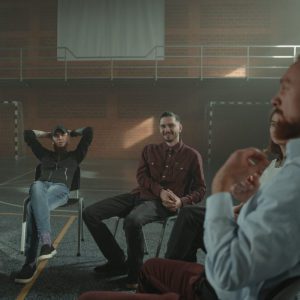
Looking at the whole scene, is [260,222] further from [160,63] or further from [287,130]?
[160,63]

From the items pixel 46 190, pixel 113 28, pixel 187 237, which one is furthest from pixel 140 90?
pixel 187 237

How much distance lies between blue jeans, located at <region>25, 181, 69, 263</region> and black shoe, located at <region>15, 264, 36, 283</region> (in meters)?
0.05

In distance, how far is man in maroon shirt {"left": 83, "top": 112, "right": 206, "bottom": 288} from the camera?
2.48 metres

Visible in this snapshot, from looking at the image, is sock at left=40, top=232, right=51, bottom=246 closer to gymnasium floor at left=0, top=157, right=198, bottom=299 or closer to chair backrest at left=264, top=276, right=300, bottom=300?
gymnasium floor at left=0, top=157, right=198, bottom=299

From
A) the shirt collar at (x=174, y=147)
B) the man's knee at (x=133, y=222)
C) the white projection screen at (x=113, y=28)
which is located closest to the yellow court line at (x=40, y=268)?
the man's knee at (x=133, y=222)

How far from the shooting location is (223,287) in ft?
2.58

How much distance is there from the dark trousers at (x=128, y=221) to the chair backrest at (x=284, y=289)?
1651 mm

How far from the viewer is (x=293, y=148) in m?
0.81

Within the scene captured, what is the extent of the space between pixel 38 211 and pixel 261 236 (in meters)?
2.26

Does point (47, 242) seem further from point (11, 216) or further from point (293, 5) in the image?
point (293, 5)

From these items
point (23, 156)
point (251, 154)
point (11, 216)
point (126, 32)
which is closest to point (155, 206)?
point (251, 154)

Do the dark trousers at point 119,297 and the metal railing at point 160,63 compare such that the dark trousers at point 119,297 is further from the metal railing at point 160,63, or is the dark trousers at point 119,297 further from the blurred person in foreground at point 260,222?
the metal railing at point 160,63

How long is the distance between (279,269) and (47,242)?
2.29 m

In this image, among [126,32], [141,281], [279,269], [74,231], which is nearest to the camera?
[279,269]
